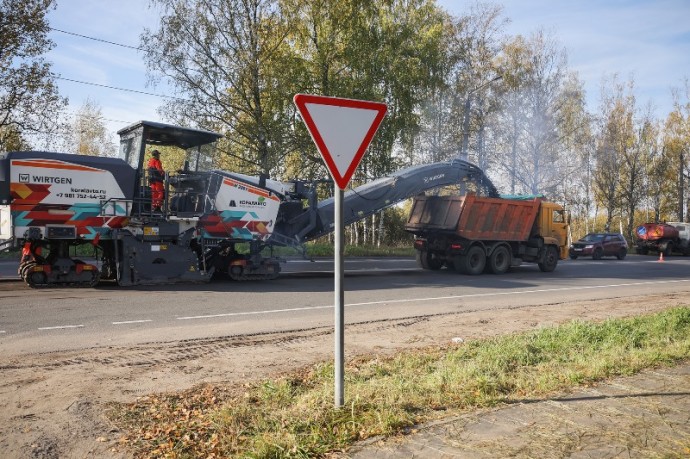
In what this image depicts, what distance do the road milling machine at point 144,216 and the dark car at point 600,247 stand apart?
800 inches

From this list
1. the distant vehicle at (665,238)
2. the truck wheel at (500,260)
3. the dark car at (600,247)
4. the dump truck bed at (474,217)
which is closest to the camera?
the dump truck bed at (474,217)

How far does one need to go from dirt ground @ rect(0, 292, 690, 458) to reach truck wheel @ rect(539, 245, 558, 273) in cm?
1067

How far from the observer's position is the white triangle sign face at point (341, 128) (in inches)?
167

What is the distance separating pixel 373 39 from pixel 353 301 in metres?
18.5

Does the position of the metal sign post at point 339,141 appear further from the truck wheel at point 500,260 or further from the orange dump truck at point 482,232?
the truck wheel at point 500,260

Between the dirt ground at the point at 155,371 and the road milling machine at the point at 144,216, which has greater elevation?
the road milling machine at the point at 144,216

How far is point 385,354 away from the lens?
6898mm

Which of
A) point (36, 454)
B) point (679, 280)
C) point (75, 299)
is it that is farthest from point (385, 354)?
point (679, 280)

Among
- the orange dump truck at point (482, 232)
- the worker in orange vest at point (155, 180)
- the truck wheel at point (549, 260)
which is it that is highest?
the worker in orange vest at point (155, 180)

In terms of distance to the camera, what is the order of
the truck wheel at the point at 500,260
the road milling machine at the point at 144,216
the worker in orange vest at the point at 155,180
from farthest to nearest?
the truck wheel at the point at 500,260 < the worker in orange vest at the point at 155,180 < the road milling machine at the point at 144,216

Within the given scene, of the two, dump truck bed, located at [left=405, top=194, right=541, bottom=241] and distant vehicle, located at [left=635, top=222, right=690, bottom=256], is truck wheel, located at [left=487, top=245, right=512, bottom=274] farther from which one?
distant vehicle, located at [left=635, top=222, right=690, bottom=256]

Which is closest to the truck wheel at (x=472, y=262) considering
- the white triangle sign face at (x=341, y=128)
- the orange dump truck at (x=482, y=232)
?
the orange dump truck at (x=482, y=232)

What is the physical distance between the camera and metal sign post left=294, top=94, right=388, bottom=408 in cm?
426

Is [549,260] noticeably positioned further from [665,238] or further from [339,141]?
[665,238]
